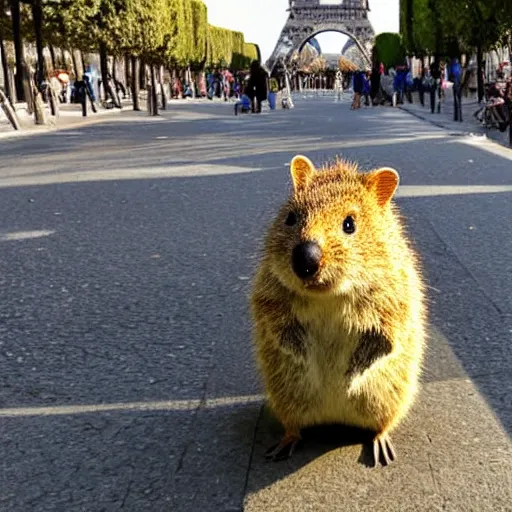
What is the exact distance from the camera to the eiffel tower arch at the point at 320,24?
3730 inches

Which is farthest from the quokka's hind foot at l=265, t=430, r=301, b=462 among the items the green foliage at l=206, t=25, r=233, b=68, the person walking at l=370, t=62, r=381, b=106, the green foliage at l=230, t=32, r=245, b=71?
the green foliage at l=230, t=32, r=245, b=71

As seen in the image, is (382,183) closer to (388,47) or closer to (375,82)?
(375,82)

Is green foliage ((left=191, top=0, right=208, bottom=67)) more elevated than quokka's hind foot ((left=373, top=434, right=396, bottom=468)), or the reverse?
green foliage ((left=191, top=0, right=208, bottom=67))

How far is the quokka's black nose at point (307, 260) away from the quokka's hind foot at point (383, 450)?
72cm

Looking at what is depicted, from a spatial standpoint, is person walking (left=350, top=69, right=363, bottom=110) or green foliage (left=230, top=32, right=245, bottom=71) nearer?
person walking (left=350, top=69, right=363, bottom=110)

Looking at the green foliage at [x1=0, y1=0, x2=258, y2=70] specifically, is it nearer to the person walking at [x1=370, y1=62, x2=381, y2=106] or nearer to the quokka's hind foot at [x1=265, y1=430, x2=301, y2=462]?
the person walking at [x1=370, y1=62, x2=381, y2=106]

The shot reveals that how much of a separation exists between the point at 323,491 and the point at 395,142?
14.3 metres

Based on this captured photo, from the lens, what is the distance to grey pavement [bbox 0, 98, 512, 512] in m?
2.56

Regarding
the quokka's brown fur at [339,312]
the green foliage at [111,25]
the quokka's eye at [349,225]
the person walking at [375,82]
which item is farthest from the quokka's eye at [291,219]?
the person walking at [375,82]

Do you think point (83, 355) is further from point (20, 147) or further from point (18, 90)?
point (18, 90)

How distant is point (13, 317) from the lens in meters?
4.53

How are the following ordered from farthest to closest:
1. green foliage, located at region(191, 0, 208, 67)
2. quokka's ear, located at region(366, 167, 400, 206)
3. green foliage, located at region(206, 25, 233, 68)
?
green foliage, located at region(206, 25, 233, 68), green foliage, located at region(191, 0, 208, 67), quokka's ear, located at region(366, 167, 400, 206)

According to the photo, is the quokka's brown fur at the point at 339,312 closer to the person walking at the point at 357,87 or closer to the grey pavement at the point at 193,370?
the grey pavement at the point at 193,370

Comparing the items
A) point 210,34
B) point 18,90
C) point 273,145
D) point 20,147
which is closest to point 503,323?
point 273,145
